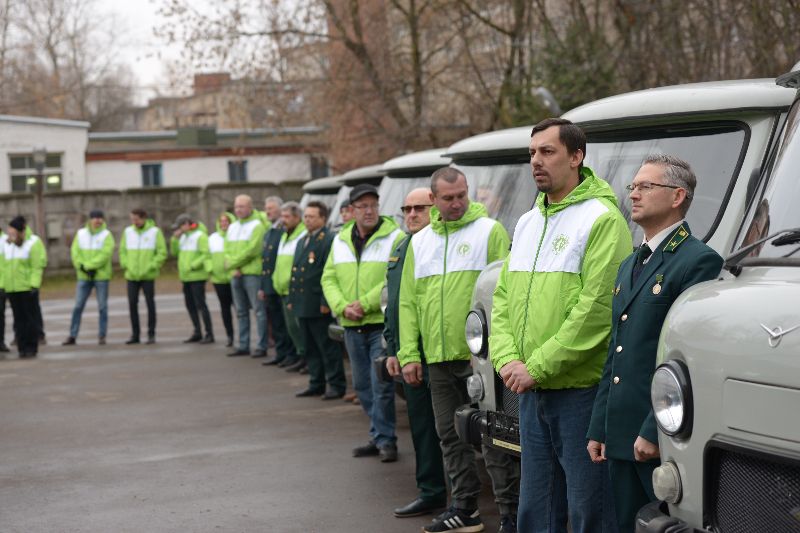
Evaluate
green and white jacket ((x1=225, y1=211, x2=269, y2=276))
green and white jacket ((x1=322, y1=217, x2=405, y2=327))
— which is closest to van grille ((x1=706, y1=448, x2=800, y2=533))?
green and white jacket ((x1=322, y1=217, x2=405, y2=327))

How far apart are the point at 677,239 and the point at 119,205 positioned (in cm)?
3663

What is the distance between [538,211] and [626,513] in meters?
1.48

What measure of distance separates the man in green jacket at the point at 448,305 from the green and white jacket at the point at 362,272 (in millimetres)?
2539

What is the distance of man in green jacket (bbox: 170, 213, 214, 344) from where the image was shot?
19078mm

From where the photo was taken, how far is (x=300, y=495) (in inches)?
340

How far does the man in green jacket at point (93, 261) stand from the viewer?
1975 cm

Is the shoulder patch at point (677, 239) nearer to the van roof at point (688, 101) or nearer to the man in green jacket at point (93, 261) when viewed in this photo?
the van roof at point (688, 101)

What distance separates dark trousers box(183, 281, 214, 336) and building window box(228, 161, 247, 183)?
31.5 meters

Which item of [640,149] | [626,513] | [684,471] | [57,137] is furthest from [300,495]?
[57,137]

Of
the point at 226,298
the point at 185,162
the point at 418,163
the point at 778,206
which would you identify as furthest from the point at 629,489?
the point at 185,162

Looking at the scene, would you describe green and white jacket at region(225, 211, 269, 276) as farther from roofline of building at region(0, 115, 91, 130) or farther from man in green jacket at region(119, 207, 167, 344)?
roofline of building at region(0, 115, 91, 130)

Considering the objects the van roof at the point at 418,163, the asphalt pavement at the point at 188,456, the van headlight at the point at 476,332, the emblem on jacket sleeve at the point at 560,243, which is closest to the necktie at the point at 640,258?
the emblem on jacket sleeve at the point at 560,243

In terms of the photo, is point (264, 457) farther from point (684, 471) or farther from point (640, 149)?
point (684, 471)

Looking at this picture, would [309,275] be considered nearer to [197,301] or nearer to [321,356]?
[321,356]
